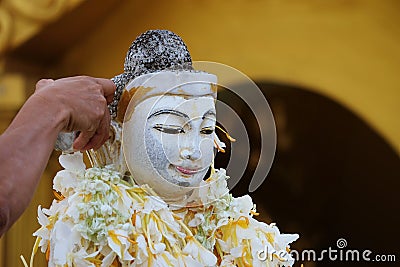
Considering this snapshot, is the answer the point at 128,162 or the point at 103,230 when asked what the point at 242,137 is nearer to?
the point at 128,162

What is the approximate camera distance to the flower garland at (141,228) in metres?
1.41

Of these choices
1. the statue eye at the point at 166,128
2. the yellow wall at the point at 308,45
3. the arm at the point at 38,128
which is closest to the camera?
the arm at the point at 38,128

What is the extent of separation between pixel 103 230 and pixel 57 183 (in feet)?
0.54

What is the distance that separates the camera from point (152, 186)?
150 centimetres

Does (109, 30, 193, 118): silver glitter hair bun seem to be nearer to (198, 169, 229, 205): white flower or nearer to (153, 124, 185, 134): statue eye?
(153, 124, 185, 134): statue eye

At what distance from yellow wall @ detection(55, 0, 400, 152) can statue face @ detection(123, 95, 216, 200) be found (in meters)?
1.33

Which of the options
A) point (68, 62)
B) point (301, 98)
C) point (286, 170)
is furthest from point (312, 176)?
point (68, 62)

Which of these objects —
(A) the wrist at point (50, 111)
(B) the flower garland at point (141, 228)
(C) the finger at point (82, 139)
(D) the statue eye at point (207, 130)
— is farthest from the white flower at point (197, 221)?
(A) the wrist at point (50, 111)

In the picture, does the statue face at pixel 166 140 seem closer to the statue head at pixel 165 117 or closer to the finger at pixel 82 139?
the statue head at pixel 165 117

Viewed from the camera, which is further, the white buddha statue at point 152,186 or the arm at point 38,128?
the white buddha statue at point 152,186

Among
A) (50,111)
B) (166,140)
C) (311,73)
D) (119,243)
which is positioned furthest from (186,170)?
(311,73)

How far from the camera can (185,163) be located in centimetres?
148

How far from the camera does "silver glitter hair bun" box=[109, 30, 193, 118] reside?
149cm

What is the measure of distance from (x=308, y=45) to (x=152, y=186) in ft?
4.71
